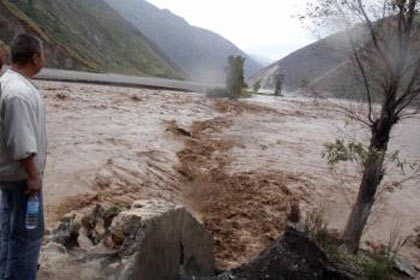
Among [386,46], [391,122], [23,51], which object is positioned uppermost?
[386,46]

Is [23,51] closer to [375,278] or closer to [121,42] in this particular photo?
[375,278]

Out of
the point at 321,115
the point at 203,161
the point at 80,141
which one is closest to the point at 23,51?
the point at 80,141

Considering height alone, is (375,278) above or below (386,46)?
below

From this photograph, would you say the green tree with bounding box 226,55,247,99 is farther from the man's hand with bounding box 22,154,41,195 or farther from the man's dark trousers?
the man's hand with bounding box 22,154,41,195

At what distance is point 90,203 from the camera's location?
878cm

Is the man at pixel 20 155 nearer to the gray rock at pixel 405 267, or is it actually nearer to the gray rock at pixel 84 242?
the gray rock at pixel 84 242

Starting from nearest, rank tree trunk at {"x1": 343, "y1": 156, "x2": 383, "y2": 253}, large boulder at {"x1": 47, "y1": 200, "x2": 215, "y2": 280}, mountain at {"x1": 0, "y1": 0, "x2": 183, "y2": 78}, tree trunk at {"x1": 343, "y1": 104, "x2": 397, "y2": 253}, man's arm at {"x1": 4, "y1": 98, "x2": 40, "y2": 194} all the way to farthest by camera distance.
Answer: man's arm at {"x1": 4, "y1": 98, "x2": 40, "y2": 194}, large boulder at {"x1": 47, "y1": 200, "x2": 215, "y2": 280}, tree trunk at {"x1": 343, "y1": 104, "x2": 397, "y2": 253}, tree trunk at {"x1": 343, "y1": 156, "x2": 383, "y2": 253}, mountain at {"x1": 0, "y1": 0, "x2": 183, "y2": 78}

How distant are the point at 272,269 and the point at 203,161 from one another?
8.18 metres

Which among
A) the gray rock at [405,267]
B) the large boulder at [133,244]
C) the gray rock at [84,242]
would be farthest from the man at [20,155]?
the gray rock at [405,267]

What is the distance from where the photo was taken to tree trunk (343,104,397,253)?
8086 millimetres

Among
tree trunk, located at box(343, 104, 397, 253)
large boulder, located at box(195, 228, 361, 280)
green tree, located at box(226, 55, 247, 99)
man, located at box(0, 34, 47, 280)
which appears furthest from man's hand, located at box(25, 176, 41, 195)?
green tree, located at box(226, 55, 247, 99)

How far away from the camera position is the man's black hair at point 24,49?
3742 millimetres

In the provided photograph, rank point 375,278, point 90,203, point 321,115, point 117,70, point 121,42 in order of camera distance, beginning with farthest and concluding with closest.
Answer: point 121,42 < point 117,70 < point 321,115 < point 90,203 < point 375,278

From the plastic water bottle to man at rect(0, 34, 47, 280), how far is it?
0.15 ft
